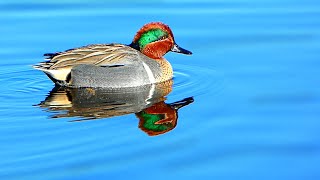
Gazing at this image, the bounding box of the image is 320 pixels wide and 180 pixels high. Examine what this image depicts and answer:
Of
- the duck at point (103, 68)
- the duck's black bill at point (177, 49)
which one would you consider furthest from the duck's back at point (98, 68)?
the duck's black bill at point (177, 49)

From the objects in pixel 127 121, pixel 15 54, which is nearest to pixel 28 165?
pixel 127 121

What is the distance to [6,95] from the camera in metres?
11.3

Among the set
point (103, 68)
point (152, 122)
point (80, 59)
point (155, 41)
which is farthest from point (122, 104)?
point (155, 41)

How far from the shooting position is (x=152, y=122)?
33.8 feet

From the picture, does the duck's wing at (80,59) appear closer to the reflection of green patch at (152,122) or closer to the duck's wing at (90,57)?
the duck's wing at (90,57)

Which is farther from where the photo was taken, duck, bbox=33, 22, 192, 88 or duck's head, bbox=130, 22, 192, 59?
duck's head, bbox=130, 22, 192, 59

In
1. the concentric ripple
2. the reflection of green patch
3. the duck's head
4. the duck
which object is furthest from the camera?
the duck's head

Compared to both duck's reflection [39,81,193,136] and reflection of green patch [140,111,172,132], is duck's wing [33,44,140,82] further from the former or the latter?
reflection of green patch [140,111,172,132]

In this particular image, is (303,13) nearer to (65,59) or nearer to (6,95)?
(65,59)

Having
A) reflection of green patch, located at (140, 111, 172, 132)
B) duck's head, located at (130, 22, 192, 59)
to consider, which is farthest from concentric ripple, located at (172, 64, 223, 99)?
reflection of green patch, located at (140, 111, 172, 132)

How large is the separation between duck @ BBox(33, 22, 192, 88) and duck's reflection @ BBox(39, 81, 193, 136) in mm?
121

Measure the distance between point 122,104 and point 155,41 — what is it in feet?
5.84

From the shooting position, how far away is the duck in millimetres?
12062

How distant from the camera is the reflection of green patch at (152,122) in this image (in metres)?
10.1
